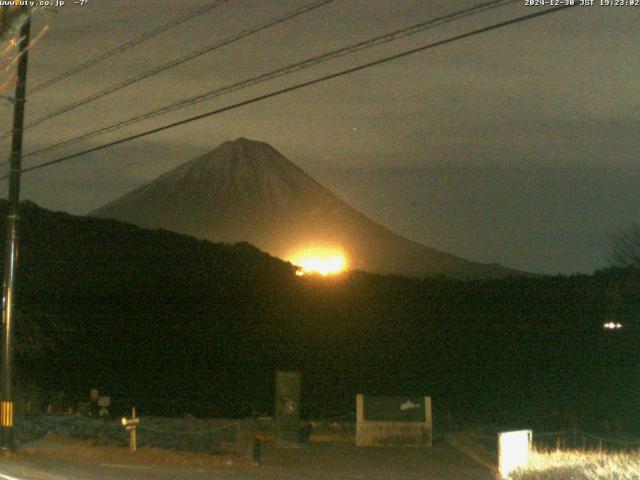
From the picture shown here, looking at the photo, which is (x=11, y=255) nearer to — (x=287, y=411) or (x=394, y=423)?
(x=287, y=411)

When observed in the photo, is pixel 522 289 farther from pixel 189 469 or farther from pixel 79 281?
pixel 189 469

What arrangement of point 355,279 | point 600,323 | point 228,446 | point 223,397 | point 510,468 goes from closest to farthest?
1. point 510,468
2. point 228,446
3. point 223,397
4. point 600,323
5. point 355,279

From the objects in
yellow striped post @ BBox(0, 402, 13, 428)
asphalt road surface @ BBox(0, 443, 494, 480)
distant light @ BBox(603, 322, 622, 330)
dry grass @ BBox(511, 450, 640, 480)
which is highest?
distant light @ BBox(603, 322, 622, 330)

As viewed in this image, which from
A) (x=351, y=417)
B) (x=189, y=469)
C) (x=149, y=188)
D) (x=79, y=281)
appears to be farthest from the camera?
(x=149, y=188)

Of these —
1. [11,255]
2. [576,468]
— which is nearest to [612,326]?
[11,255]

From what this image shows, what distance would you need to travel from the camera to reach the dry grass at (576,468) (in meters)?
12.8

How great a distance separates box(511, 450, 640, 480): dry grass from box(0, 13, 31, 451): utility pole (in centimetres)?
1227

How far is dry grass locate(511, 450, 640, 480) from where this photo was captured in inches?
504

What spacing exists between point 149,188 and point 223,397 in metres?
87.1

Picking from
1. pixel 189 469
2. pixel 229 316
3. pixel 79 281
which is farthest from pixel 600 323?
pixel 189 469

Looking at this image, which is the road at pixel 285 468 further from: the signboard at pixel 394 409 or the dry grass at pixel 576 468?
the dry grass at pixel 576 468

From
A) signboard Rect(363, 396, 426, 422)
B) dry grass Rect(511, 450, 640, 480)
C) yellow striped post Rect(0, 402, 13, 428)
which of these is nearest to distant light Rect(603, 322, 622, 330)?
signboard Rect(363, 396, 426, 422)

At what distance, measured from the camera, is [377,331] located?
52188 millimetres

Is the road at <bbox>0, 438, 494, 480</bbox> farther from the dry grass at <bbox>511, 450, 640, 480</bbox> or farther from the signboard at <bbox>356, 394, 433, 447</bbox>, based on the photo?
the dry grass at <bbox>511, 450, 640, 480</bbox>
